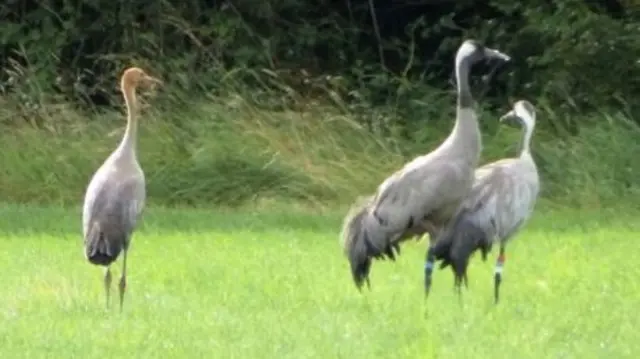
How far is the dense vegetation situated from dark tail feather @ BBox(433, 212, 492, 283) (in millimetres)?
6969

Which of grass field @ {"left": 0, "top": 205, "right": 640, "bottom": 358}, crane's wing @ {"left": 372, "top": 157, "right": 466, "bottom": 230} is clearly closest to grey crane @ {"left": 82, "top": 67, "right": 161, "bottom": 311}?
grass field @ {"left": 0, "top": 205, "right": 640, "bottom": 358}

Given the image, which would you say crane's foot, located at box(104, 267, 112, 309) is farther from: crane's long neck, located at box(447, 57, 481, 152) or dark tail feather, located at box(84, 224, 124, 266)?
crane's long neck, located at box(447, 57, 481, 152)

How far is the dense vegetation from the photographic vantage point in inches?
760

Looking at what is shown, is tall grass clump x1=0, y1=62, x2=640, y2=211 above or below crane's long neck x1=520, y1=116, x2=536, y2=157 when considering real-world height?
below

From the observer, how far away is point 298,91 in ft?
72.0

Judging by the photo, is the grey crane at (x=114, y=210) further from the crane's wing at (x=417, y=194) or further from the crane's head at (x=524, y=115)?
the crane's head at (x=524, y=115)

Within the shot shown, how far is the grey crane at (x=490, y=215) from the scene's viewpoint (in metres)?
11.4

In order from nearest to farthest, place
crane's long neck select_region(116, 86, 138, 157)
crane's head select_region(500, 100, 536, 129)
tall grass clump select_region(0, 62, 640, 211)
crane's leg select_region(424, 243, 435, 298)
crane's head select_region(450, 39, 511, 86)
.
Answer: crane's leg select_region(424, 243, 435, 298)
crane's head select_region(450, 39, 511, 86)
crane's long neck select_region(116, 86, 138, 157)
crane's head select_region(500, 100, 536, 129)
tall grass clump select_region(0, 62, 640, 211)

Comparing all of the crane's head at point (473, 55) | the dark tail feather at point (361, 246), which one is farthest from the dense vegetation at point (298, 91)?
the dark tail feather at point (361, 246)

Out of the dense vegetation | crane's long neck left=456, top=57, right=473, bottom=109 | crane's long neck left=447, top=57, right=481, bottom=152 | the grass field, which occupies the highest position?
crane's long neck left=456, top=57, right=473, bottom=109

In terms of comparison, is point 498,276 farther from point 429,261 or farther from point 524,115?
point 524,115

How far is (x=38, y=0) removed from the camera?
23.3 meters

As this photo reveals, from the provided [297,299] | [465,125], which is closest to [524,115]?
[465,125]

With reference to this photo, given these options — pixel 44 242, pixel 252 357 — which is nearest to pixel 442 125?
pixel 44 242
